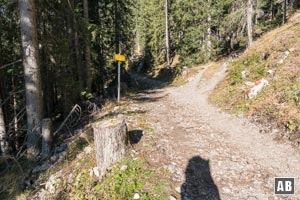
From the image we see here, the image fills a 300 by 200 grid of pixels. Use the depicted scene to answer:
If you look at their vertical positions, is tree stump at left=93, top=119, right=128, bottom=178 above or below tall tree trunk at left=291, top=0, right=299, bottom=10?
below

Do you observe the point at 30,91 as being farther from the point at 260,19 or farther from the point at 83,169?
the point at 260,19

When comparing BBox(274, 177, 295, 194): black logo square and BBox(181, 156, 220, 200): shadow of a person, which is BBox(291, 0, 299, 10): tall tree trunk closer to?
BBox(274, 177, 295, 194): black logo square

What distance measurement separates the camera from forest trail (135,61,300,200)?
4.71 meters

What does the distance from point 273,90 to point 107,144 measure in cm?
632

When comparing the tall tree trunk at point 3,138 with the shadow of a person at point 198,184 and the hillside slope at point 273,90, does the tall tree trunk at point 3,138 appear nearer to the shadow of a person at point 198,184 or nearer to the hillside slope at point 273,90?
the shadow of a person at point 198,184

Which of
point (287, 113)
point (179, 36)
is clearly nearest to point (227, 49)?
point (179, 36)

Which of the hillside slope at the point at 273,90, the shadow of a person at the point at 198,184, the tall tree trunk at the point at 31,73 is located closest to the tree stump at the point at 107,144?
Result: the shadow of a person at the point at 198,184

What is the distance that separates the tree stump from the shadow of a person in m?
1.56

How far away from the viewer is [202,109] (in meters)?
9.93

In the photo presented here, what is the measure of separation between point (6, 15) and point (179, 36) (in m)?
24.5

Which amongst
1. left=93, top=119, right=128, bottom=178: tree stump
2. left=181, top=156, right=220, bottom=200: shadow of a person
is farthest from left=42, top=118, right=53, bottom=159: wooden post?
left=181, top=156, right=220, bottom=200: shadow of a person

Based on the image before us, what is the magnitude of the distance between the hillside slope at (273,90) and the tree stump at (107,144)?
4.08 m

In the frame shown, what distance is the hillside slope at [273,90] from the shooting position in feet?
23.3

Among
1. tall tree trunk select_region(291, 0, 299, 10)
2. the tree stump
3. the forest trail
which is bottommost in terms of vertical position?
the forest trail
